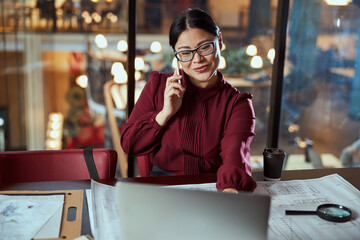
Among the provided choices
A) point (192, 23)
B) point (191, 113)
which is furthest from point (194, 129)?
point (192, 23)

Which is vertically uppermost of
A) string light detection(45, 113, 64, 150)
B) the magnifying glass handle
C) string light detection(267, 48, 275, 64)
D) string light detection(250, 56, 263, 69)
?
string light detection(267, 48, 275, 64)

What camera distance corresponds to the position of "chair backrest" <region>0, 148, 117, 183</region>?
1.58 metres

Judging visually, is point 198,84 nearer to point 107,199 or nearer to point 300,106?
point 107,199

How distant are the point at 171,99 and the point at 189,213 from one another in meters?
0.84

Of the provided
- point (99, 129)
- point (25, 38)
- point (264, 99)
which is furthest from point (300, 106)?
point (25, 38)

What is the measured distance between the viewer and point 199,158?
1.72m

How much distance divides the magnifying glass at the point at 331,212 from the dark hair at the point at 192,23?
786mm

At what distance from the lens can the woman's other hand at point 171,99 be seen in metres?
1.66

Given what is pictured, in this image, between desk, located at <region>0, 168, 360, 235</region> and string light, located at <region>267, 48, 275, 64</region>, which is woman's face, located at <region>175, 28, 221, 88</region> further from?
string light, located at <region>267, 48, 275, 64</region>

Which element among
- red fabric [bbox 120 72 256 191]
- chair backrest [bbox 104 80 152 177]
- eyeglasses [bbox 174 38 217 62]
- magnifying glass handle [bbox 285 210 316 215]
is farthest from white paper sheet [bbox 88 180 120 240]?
chair backrest [bbox 104 80 152 177]

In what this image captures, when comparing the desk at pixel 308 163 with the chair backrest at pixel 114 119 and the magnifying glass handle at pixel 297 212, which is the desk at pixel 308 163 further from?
the magnifying glass handle at pixel 297 212

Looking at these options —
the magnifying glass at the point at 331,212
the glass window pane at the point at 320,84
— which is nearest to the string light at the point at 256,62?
the glass window pane at the point at 320,84

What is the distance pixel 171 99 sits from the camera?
1.65 metres

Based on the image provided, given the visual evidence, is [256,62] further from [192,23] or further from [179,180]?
[179,180]
